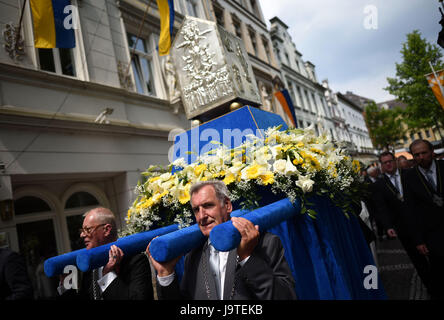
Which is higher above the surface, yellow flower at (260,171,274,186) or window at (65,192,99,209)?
window at (65,192,99,209)

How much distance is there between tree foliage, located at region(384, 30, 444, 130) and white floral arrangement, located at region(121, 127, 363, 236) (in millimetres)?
20141

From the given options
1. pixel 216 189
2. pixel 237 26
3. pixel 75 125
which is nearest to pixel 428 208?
pixel 216 189

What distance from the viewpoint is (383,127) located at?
37.7 m

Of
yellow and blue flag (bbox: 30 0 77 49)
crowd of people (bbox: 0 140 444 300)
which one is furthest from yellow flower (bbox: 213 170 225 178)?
yellow and blue flag (bbox: 30 0 77 49)

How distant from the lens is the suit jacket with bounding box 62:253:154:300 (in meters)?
1.73

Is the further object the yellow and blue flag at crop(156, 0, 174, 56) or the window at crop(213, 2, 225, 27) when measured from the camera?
the window at crop(213, 2, 225, 27)

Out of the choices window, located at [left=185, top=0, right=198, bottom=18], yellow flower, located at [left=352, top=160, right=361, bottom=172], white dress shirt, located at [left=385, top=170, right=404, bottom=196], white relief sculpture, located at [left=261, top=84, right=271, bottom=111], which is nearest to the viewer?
yellow flower, located at [left=352, top=160, right=361, bottom=172]

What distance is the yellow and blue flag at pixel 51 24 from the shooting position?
454cm

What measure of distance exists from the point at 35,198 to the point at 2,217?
1432 millimetres

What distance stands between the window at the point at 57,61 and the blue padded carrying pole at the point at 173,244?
23.0 feet

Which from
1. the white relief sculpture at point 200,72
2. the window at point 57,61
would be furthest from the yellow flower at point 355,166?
the window at point 57,61

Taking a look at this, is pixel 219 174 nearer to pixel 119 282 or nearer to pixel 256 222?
pixel 256 222

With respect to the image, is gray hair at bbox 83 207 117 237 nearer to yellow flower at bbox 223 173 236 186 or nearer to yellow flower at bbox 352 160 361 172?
yellow flower at bbox 223 173 236 186

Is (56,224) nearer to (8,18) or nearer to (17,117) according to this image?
(17,117)
